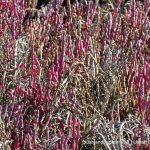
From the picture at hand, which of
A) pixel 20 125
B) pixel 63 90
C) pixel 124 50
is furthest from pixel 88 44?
pixel 20 125

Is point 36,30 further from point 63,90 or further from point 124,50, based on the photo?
point 63,90

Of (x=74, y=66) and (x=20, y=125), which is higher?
(x=74, y=66)

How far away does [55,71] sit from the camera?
8.50 feet

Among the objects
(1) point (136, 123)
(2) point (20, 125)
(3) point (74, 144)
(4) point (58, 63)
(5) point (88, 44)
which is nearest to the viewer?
(3) point (74, 144)

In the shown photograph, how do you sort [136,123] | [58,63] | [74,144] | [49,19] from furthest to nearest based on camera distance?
[49,19] → [58,63] → [136,123] → [74,144]

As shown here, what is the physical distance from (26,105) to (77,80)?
29 centimetres

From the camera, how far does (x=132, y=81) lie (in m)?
2.70

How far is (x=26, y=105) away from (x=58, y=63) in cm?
26

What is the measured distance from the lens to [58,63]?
2.63 meters

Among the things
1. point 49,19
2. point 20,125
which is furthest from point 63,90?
point 49,19

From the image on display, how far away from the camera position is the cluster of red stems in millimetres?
2363

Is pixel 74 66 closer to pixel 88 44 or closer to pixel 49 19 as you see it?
pixel 88 44

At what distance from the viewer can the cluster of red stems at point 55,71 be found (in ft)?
7.75

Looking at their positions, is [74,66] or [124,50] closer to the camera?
[74,66]
